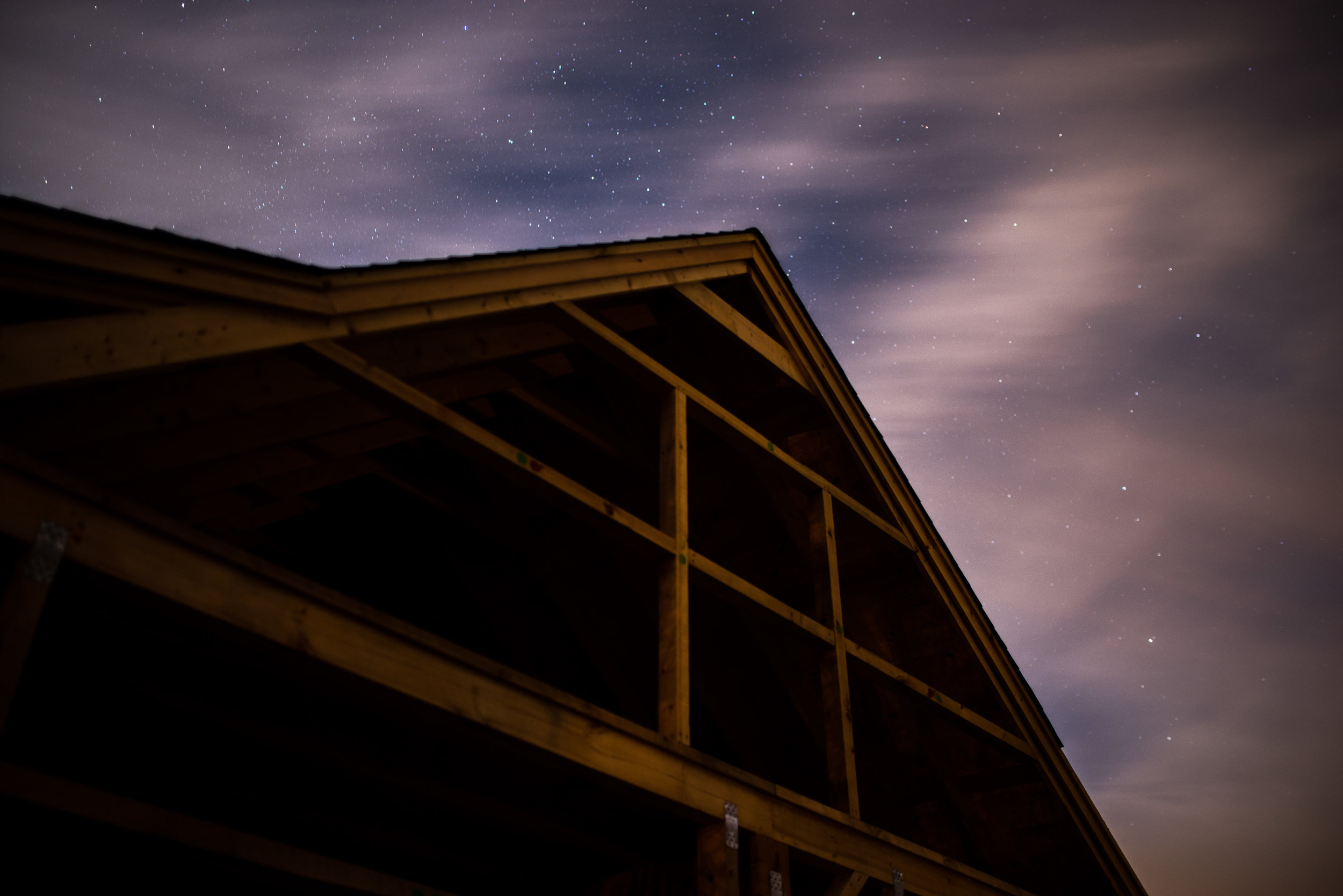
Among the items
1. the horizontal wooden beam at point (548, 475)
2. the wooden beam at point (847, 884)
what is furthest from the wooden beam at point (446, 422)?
the wooden beam at point (847, 884)

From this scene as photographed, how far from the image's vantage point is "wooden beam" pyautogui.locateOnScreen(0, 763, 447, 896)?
13.6 feet

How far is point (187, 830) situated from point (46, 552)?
216 cm

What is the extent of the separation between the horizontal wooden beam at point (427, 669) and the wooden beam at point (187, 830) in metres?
1.02

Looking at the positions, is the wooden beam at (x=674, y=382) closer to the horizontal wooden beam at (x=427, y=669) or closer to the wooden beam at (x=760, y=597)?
the wooden beam at (x=760, y=597)

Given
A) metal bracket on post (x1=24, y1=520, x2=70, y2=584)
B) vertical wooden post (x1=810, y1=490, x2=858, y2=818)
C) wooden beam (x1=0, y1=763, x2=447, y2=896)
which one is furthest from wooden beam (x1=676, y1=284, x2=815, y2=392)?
metal bracket on post (x1=24, y1=520, x2=70, y2=584)

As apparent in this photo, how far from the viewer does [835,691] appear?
20.9ft

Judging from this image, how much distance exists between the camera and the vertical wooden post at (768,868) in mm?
5332

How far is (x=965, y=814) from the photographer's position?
8328mm

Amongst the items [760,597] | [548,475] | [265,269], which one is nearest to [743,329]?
[760,597]

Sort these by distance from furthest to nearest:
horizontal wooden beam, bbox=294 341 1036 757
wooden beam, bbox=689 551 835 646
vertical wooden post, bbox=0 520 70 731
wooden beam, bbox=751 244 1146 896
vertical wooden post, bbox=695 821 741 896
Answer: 1. wooden beam, bbox=751 244 1146 896
2. wooden beam, bbox=689 551 835 646
3. vertical wooden post, bbox=695 821 741 896
4. horizontal wooden beam, bbox=294 341 1036 757
5. vertical wooden post, bbox=0 520 70 731

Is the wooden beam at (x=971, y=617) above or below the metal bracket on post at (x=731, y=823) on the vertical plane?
above

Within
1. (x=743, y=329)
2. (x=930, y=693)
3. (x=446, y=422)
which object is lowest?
(x=930, y=693)

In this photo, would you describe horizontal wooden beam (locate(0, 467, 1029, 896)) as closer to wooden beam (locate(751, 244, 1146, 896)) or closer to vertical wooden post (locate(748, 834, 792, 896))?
vertical wooden post (locate(748, 834, 792, 896))

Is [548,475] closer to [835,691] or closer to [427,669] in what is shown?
[427,669]
